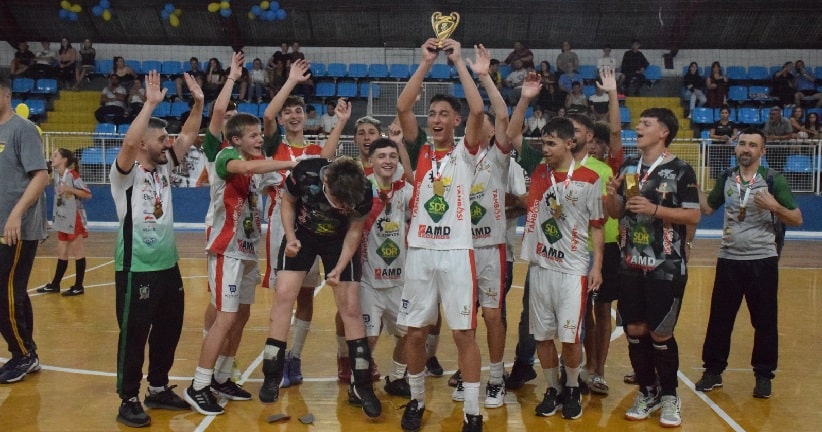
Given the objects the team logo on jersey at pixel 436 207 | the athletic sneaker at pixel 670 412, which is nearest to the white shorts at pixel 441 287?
the team logo on jersey at pixel 436 207

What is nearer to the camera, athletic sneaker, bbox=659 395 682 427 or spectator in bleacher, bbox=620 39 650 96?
athletic sneaker, bbox=659 395 682 427

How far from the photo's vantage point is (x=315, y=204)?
596cm

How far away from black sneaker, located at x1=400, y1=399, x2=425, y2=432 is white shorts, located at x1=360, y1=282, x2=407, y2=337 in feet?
2.81

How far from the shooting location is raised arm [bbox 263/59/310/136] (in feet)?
21.0

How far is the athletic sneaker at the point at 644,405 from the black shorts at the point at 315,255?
2.31 metres

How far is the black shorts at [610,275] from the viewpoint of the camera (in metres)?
6.57

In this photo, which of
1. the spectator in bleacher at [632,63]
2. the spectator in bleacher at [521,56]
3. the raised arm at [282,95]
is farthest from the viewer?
the spectator in bleacher at [632,63]

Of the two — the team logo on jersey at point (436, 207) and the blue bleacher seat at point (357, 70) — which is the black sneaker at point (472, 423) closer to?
the team logo on jersey at point (436, 207)

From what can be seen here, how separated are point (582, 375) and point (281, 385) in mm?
2534

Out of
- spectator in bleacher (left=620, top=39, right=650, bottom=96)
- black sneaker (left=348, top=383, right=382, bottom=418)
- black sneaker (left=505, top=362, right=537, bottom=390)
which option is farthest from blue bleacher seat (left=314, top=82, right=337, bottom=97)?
black sneaker (left=348, top=383, right=382, bottom=418)

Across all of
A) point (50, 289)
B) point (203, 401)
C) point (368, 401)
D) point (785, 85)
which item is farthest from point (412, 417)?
point (785, 85)

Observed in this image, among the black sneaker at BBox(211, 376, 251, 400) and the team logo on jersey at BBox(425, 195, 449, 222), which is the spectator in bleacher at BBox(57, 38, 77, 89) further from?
the team logo on jersey at BBox(425, 195, 449, 222)

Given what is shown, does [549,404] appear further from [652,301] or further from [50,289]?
[50,289]

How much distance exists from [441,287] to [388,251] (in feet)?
3.39
